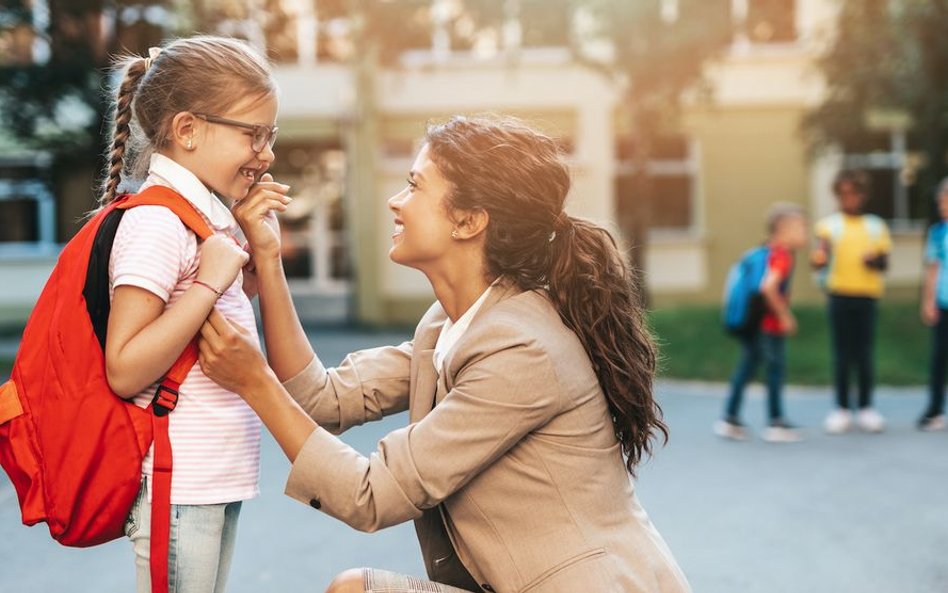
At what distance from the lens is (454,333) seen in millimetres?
2607

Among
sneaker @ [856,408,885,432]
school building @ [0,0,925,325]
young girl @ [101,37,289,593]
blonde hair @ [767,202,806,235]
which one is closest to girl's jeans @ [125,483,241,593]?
young girl @ [101,37,289,593]

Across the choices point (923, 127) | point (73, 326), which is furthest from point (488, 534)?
point (923, 127)

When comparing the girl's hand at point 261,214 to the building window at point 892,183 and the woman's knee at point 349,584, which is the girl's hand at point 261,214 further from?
the building window at point 892,183

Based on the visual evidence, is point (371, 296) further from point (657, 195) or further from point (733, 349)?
point (733, 349)

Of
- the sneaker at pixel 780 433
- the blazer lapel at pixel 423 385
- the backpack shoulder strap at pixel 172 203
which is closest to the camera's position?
the backpack shoulder strap at pixel 172 203

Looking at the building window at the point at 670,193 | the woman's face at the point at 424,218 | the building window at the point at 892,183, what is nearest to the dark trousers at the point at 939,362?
the woman's face at the point at 424,218

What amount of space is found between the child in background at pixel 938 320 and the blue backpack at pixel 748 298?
53.5 inches

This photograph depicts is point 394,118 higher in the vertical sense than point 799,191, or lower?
higher

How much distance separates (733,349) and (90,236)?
12380 mm

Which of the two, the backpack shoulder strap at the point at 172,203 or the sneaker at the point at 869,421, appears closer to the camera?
the backpack shoulder strap at the point at 172,203

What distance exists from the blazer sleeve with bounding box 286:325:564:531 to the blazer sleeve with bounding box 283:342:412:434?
0.49 m

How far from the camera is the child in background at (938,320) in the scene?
340 inches

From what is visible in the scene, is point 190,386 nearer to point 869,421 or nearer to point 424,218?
point 424,218

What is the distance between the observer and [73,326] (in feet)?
7.30
